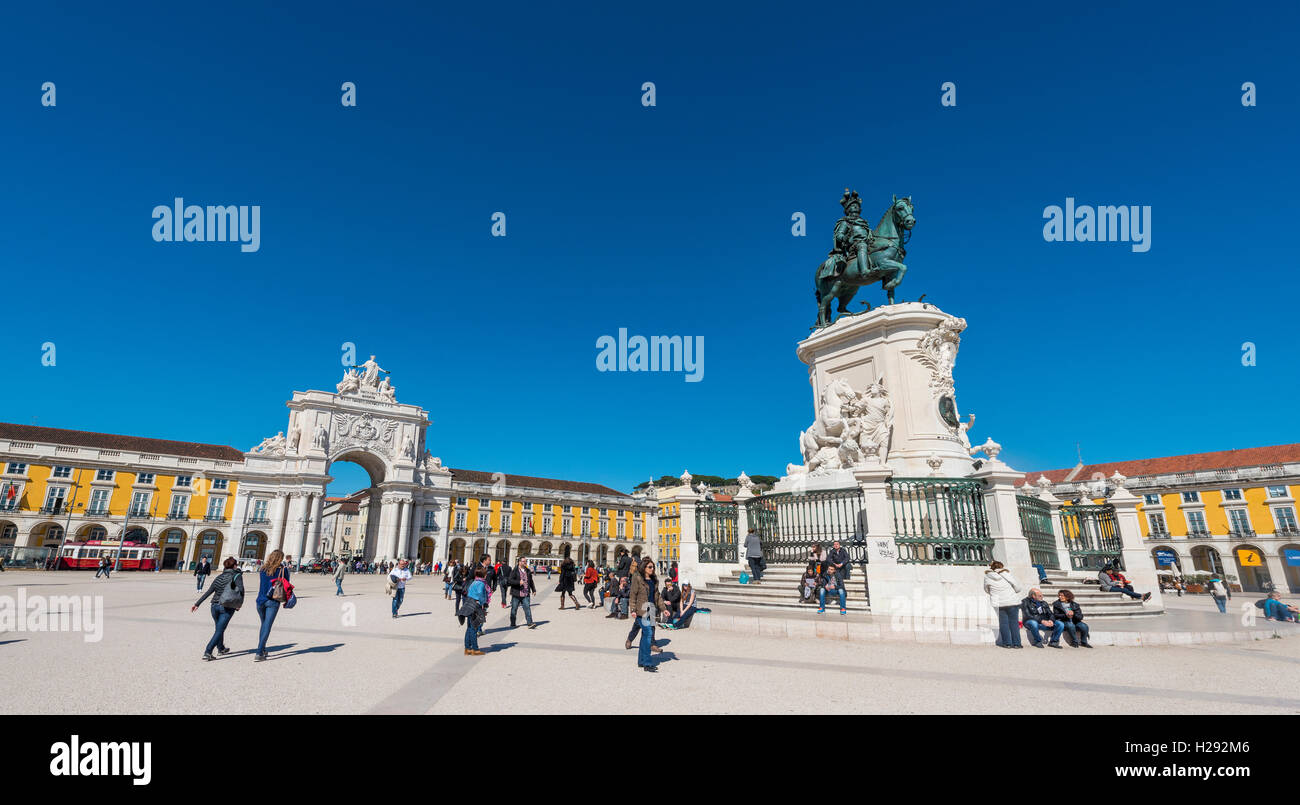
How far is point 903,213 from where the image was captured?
591 inches

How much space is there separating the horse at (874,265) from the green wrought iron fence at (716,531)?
6120mm

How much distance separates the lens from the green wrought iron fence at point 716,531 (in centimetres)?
1309

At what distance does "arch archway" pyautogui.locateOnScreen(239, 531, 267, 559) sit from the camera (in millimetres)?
49531

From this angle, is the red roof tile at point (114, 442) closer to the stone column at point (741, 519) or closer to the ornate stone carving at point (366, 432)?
the ornate stone carving at point (366, 432)

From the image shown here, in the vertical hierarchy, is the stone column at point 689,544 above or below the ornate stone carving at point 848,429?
below

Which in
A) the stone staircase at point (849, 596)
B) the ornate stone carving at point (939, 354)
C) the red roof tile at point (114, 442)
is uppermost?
the red roof tile at point (114, 442)

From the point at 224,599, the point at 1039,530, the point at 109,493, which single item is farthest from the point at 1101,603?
the point at 109,493

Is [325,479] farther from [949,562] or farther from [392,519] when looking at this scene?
[949,562]

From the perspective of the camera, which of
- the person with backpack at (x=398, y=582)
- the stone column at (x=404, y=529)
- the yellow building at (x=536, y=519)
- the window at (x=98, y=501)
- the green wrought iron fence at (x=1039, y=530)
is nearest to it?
the green wrought iron fence at (x=1039, y=530)

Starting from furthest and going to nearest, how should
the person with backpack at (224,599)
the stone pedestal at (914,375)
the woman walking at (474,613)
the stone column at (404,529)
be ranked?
the stone column at (404,529), the stone pedestal at (914,375), the woman walking at (474,613), the person with backpack at (224,599)

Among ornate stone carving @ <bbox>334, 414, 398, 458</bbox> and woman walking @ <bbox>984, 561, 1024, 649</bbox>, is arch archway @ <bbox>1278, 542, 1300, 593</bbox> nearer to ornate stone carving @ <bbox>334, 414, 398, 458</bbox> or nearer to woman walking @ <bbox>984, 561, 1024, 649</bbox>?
woman walking @ <bbox>984, 561, 1024, 649</bbox>

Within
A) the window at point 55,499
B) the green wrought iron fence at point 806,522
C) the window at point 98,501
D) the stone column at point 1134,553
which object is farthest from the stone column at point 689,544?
the window at point 55,499

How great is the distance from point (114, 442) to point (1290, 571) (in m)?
92.5
